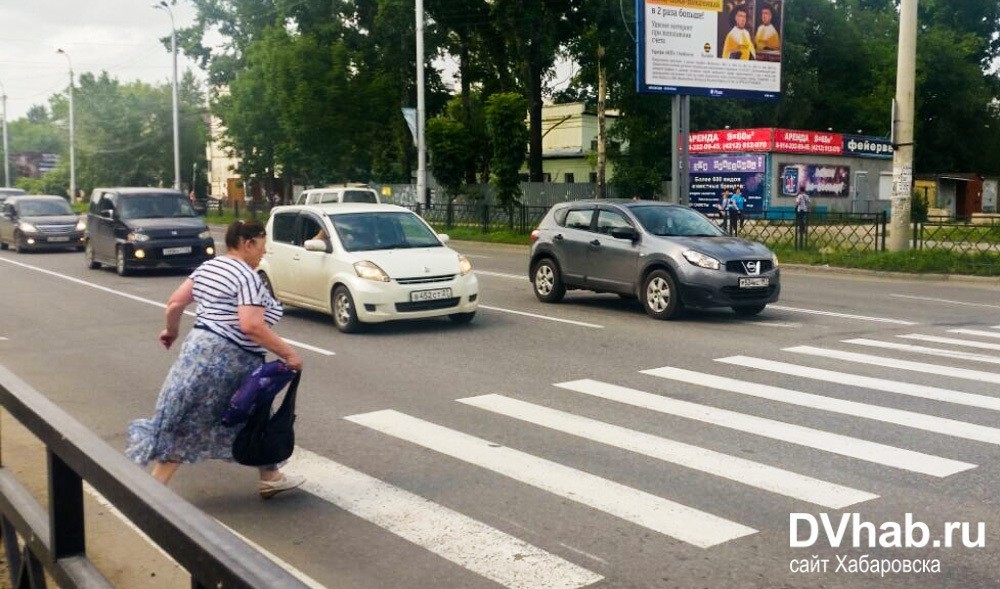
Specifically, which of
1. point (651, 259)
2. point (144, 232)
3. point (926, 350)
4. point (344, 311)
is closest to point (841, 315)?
point (651, 259)

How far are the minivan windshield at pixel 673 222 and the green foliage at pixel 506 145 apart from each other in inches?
828

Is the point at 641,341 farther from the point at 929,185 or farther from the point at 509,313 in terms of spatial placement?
the point at 929,185

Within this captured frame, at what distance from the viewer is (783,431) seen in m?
7.36

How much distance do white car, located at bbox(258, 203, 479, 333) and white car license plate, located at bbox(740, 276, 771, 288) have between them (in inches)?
136

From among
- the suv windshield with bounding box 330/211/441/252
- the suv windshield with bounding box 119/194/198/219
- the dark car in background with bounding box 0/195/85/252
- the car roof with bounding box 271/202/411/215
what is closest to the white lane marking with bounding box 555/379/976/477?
the suv windshield with bounding box 330/211/441/252

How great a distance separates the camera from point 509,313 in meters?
14.5

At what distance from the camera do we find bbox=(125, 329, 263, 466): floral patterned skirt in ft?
18.0

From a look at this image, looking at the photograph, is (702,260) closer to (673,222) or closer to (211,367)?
(673,222)

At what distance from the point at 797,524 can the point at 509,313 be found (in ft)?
30.4

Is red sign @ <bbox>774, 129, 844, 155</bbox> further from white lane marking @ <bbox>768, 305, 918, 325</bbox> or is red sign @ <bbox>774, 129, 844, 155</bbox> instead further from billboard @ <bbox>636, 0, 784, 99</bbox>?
white lane marking @ <bbox>768, 305, 918, 325</bbox>

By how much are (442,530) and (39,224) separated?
25.9 m

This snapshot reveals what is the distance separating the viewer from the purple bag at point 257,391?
5348 mm

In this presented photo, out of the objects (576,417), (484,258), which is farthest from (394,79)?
(576,417)

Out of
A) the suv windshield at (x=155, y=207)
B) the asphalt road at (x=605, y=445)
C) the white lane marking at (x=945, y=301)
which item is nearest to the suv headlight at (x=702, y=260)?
the asphalt road at (x=605, y=445)
